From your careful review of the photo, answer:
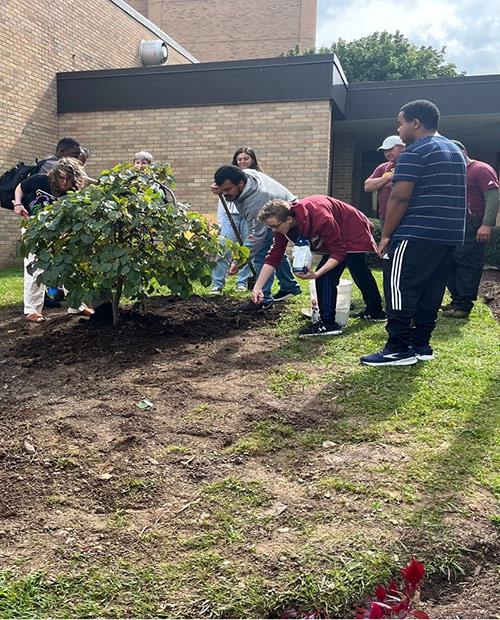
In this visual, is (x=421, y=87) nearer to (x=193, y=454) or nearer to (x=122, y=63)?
(x=122, y=63)

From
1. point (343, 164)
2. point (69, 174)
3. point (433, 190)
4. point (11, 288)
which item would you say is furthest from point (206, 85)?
point (433, 190)

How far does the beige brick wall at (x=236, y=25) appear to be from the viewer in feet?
86.9

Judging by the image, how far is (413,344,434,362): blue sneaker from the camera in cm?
429

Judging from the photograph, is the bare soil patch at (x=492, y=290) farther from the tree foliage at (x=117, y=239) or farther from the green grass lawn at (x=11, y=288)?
the green grass lawn at (x=11, y=288)

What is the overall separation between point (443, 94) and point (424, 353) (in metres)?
9.58

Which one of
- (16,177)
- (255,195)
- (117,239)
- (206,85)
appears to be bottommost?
(117,239)

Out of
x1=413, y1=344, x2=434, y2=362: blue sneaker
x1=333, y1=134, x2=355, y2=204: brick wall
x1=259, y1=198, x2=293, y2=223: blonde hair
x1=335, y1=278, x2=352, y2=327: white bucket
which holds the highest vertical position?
x1=333, y1=134, x2=355, y2=204: brick wall

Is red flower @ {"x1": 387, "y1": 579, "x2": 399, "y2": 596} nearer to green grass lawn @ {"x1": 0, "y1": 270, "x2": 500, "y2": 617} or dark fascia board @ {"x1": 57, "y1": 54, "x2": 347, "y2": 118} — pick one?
green grass lawn @ {"x1": 0, "y1": 270, "x2": 500, "y2": 617}

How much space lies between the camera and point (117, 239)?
4570 mm

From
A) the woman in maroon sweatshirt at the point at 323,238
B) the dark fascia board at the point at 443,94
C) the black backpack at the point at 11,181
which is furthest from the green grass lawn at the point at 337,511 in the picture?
the dark fascia board at the point at 443,94

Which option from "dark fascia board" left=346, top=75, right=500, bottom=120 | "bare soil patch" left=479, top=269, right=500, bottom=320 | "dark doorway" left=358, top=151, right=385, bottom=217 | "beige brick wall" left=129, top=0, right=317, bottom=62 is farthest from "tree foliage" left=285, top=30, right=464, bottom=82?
"bare soil patch" left=479, top=269, right=500, bottom=320

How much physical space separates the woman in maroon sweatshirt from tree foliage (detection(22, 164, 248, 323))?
24.6 inches

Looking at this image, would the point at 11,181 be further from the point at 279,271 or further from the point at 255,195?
the point at 279,271

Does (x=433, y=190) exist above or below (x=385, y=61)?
below
